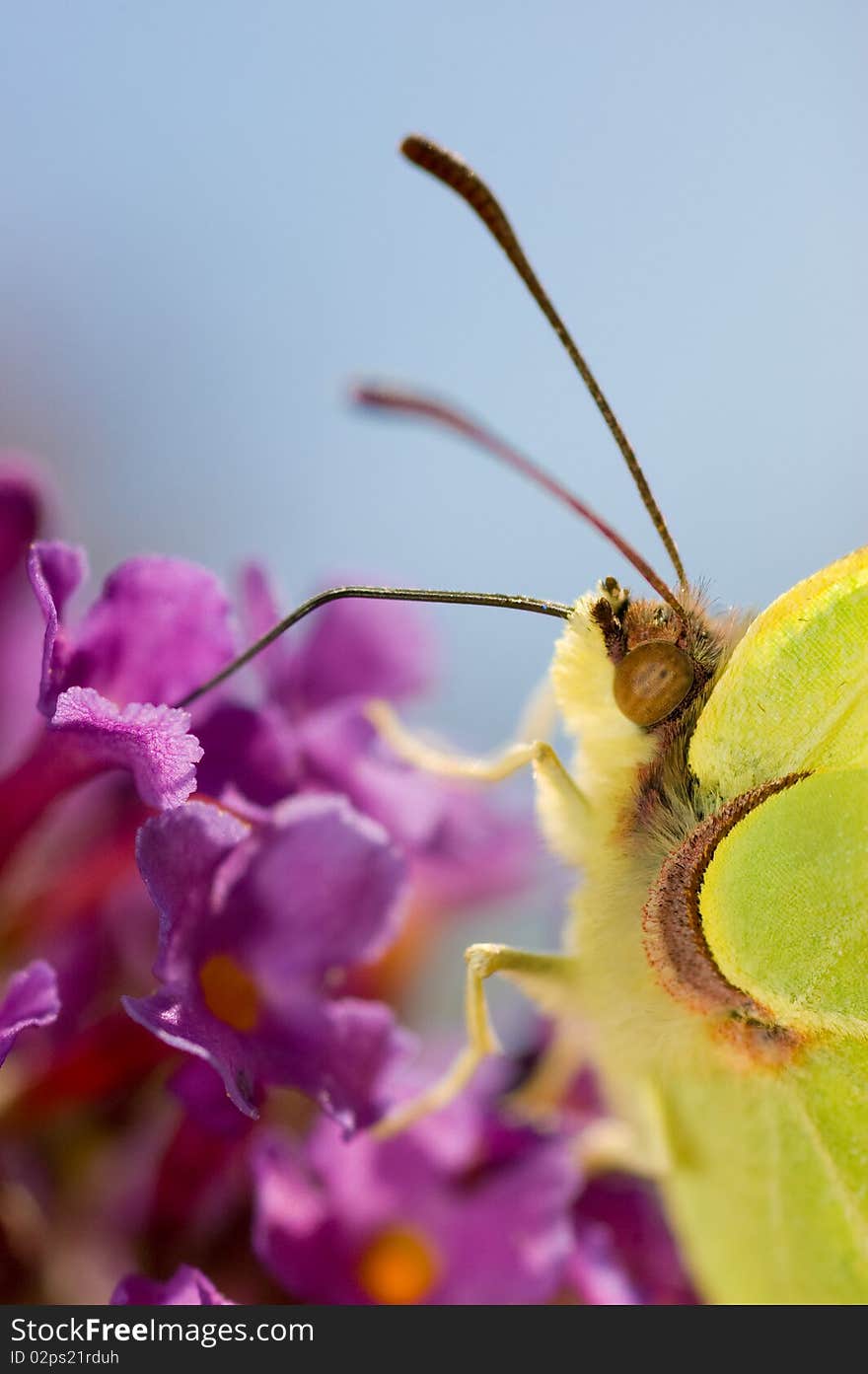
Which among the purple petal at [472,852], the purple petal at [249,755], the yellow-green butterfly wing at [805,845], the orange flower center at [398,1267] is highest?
the yellow-green butterfly wing at [805,845]

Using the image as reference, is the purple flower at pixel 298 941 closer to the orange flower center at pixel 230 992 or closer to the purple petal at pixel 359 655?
the orange flower center at pixel 230 992

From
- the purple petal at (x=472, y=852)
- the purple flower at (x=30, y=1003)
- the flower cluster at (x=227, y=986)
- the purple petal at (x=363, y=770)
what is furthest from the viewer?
the purple petal at (x=472, y=852)

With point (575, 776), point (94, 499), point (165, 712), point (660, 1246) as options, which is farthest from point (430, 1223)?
point (94, 499)

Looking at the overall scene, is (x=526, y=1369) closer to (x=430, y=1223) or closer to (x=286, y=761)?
(x=430, y=1223)

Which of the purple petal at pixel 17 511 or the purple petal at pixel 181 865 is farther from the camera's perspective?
the purple petal at pixel 17 511

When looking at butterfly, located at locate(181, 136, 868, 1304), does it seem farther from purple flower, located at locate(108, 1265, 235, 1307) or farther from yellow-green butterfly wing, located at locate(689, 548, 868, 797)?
purple flower, located at locate(108, 1265, 235, 1307)

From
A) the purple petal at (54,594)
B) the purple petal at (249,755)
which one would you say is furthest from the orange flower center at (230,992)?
the purple petal at (54,594)
